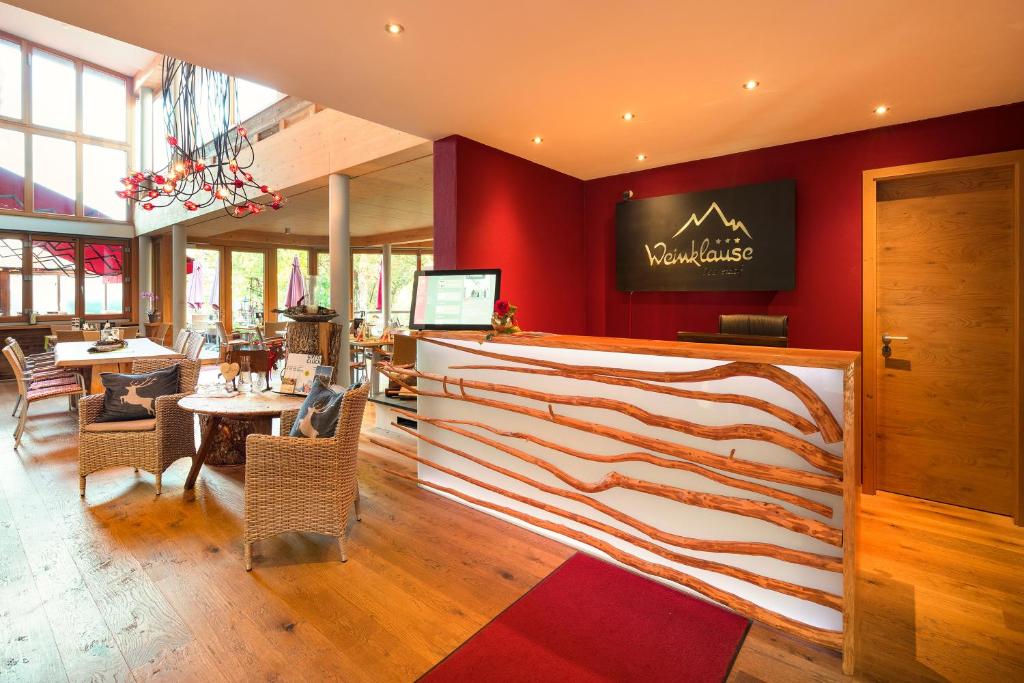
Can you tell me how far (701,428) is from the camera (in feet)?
7.36

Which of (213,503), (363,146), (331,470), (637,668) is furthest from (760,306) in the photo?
(213,503)

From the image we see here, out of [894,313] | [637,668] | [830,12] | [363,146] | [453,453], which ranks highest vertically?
[363,146]

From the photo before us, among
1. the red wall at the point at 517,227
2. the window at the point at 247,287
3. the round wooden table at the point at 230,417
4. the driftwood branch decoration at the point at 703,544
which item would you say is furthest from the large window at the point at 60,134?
the driftwood branch decoration at the point at 703,544

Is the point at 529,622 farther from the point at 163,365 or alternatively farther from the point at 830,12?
the point at 163,365

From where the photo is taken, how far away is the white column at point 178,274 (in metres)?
8.59

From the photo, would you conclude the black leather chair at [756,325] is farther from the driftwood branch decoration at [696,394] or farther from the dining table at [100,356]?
the dining table at [100,356]

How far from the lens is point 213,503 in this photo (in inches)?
130

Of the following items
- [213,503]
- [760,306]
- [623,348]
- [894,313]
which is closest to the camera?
[623,348]

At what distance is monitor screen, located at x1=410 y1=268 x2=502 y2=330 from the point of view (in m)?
3.34

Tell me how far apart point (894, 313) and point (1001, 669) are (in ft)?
7.87

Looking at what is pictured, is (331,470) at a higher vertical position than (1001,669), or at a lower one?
higher

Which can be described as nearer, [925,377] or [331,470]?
[331,470]

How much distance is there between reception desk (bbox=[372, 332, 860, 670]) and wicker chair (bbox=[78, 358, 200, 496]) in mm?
2056

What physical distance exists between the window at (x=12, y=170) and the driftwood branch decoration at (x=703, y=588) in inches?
426
